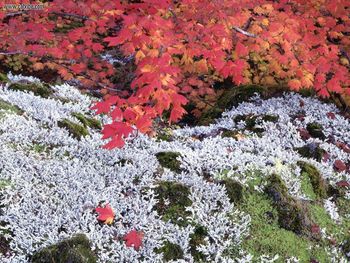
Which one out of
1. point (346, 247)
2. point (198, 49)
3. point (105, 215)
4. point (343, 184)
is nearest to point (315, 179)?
point (343, 184)

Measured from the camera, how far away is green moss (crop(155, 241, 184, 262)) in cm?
549

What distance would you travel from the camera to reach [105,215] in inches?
221

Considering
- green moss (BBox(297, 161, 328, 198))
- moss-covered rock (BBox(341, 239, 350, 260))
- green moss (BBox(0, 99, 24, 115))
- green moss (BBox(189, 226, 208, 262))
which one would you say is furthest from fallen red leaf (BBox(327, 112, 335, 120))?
green moss (BBox(0, 99, 24, 115))

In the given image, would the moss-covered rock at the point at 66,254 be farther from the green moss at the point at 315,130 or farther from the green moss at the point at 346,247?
the green moss at the point at 315,130

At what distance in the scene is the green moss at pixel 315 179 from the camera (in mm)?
7164

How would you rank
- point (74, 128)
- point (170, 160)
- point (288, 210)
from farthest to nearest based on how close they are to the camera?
point (74, 128)
point (170, 160)
point (288, 210)

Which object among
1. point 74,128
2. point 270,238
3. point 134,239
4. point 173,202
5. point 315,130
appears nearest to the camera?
point 134,239

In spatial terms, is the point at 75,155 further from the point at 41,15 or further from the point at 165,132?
the point at 41,15

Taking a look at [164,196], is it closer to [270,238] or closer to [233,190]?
[233,190]

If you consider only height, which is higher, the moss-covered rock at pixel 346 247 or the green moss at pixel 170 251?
the green moss at pixel 170 251

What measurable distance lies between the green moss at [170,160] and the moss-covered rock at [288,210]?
4.75 ft

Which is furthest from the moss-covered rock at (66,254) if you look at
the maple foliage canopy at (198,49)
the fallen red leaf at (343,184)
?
the fallen red leaf at (343,184)

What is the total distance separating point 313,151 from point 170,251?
13.3 feet

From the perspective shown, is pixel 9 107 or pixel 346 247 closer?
pixel 346 247
